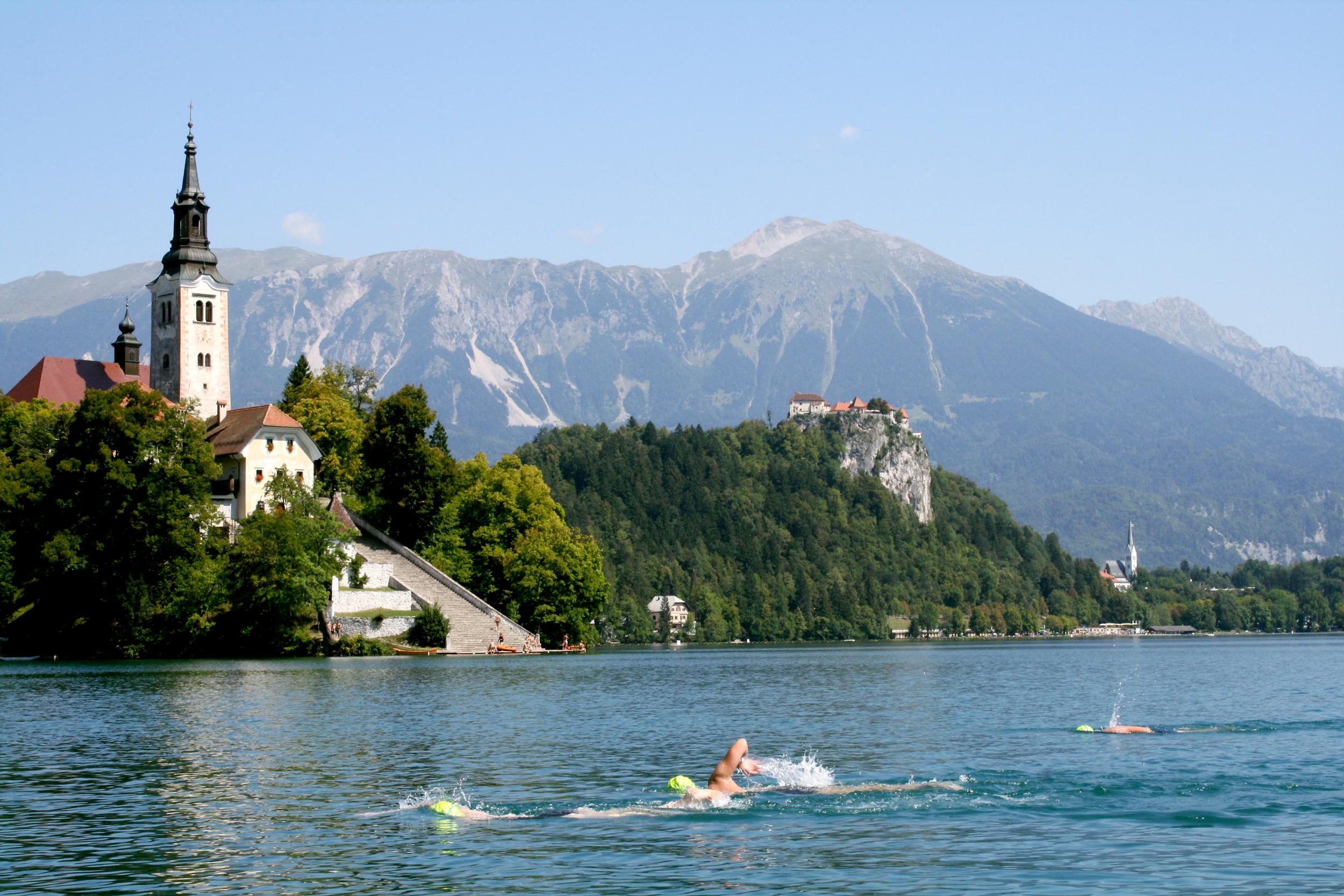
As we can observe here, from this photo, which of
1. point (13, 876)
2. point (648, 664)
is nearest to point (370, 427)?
point (648, 664)

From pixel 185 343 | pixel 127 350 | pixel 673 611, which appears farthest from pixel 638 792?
pixel 673 611

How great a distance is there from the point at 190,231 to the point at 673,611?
Answer: 90.3m

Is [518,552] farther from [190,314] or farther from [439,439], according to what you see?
[190,314]

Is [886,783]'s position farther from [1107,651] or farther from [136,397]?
[1107,651]

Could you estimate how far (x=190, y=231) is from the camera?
11219cm

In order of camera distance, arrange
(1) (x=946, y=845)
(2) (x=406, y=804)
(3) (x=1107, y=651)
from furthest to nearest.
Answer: (3) (x=1107, y=651)
(2) (x=406, y=804)
(1) (x=946, y=845)

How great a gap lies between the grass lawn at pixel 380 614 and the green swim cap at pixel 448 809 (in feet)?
210

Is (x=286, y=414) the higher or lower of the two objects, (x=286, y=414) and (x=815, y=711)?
the higher

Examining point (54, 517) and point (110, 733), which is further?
point (54, 517)

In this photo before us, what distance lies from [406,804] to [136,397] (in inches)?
2534

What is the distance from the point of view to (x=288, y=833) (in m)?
24.6

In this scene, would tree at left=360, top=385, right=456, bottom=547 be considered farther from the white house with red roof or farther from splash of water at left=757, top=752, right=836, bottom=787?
splash of water at left=757, top=752, right=836, bottom=787

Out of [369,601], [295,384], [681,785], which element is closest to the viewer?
[681,785]

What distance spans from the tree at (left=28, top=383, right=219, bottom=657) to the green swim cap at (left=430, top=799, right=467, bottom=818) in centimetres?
6002
